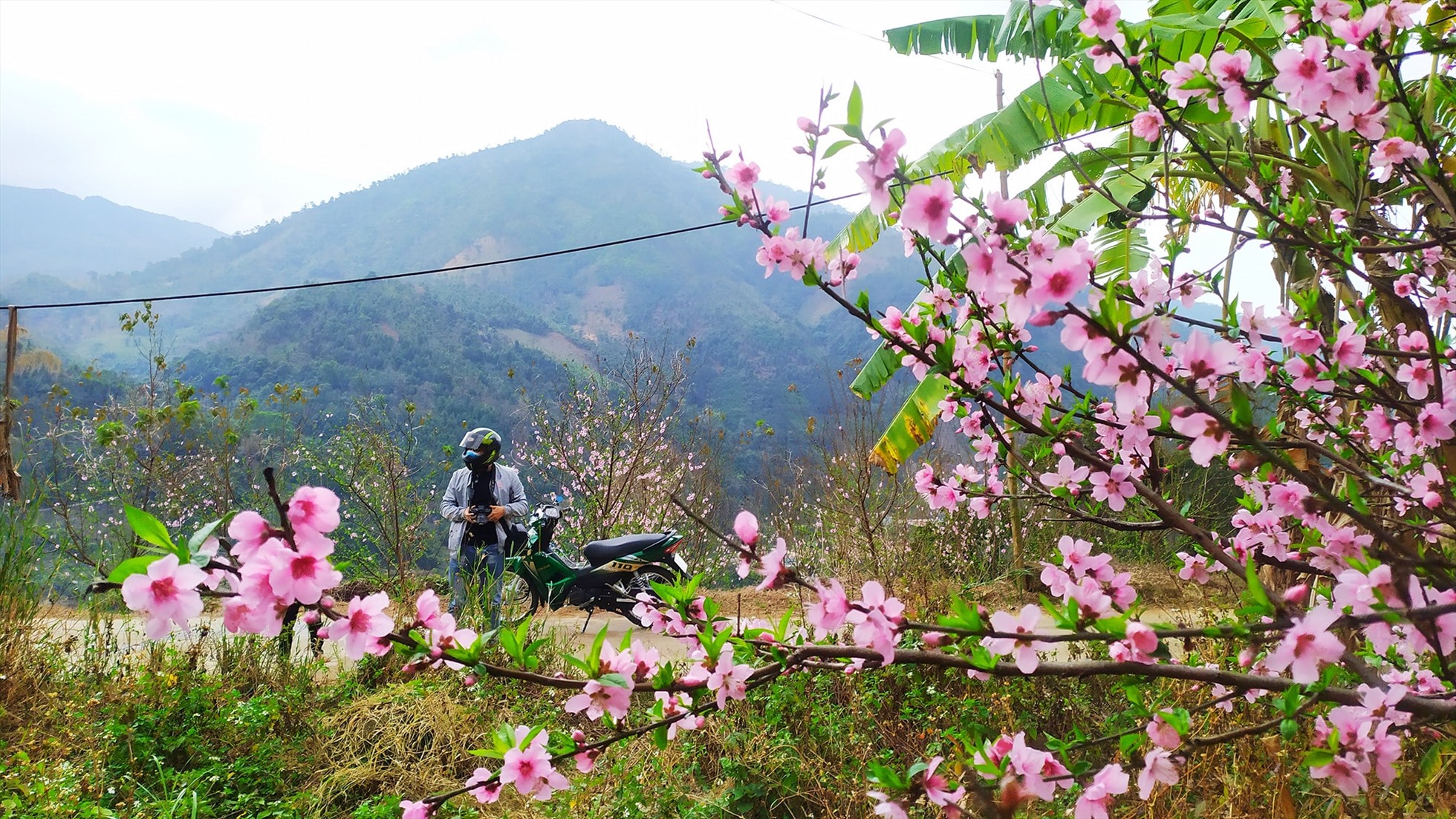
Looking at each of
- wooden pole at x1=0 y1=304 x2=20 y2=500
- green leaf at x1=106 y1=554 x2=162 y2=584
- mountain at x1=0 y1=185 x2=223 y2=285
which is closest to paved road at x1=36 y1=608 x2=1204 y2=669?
wooden pole at x1=0 y1=304 x2=20 y2=500

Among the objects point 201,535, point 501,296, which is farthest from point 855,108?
point 501,296

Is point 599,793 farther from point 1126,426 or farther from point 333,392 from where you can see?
point 333,392

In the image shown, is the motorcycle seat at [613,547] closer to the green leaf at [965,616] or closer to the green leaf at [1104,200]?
the green leaf at [1104,200]

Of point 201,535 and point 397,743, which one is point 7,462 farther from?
point 201,535

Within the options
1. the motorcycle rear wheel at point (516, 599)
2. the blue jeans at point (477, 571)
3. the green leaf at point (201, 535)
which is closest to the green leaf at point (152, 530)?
the green leaf at point (201, 535)

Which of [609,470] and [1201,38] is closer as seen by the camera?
[1201,38]

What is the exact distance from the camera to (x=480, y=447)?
529cm

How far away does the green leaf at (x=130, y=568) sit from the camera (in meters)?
0.81

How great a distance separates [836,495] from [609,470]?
2.65 meters

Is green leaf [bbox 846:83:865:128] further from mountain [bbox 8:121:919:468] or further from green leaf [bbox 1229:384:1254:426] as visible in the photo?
mountain [bbox 8:121:919:468]

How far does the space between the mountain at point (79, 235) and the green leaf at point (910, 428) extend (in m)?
108

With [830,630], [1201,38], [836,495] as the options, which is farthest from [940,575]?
[830,630]

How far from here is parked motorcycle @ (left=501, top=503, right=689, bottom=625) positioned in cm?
606

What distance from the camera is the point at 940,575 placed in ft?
22.0
